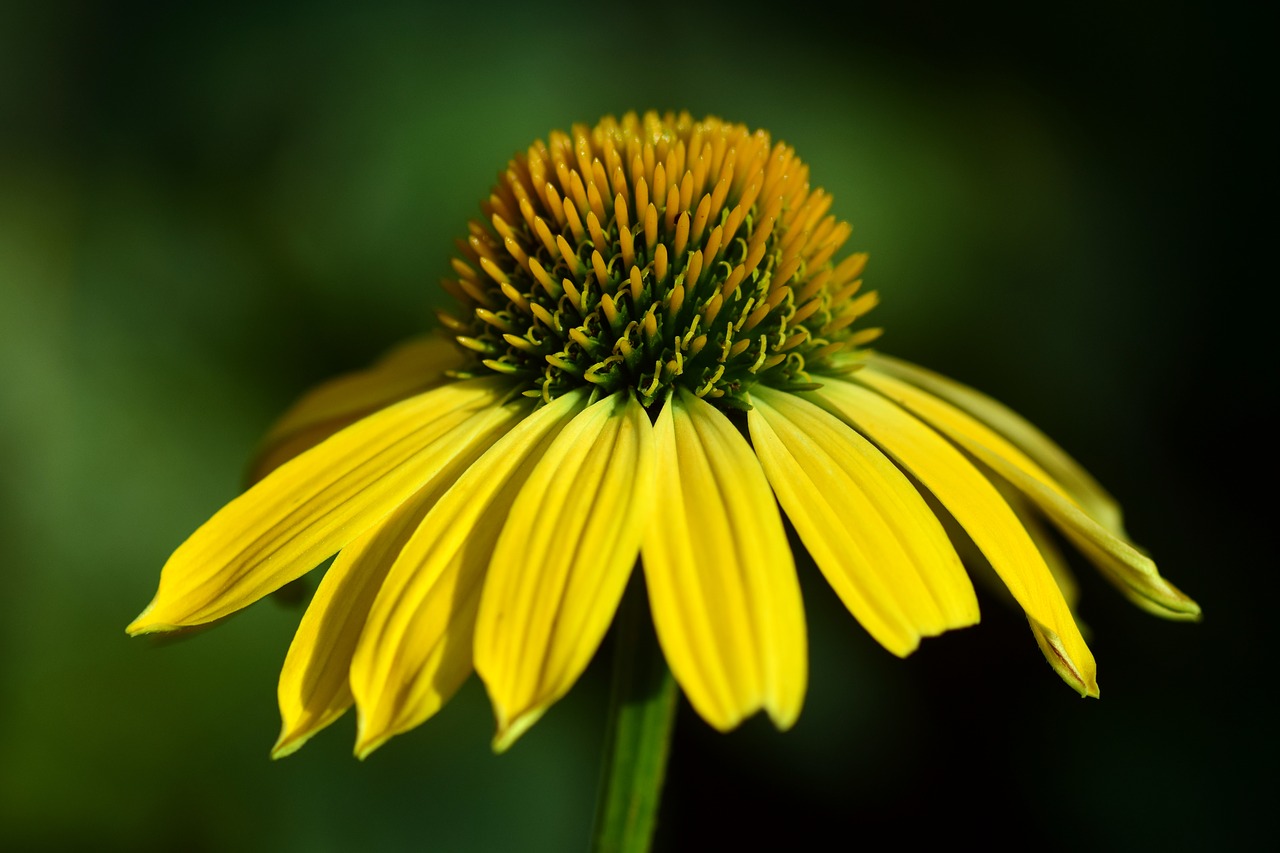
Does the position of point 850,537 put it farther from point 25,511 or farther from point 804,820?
point 25,511

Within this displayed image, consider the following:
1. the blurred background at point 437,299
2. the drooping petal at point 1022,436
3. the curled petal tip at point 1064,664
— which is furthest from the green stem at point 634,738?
the blurred background at point 437,299

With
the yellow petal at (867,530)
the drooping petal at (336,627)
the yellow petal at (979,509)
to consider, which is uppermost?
the drooping petal at (336,627)

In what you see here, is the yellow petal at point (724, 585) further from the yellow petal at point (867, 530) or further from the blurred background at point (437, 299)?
the blurred background at point (437, 299)

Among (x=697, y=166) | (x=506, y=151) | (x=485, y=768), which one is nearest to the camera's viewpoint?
(x=697, y=166)

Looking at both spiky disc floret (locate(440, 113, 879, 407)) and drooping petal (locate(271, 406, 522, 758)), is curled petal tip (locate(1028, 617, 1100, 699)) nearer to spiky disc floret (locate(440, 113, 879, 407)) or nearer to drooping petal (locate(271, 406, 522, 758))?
spiky disc floret (locate(440, 113, 879, 407))

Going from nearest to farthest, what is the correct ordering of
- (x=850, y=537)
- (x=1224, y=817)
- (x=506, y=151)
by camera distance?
(x=850, y=537) < (x=1224, y=817) < (x=506, y=151)

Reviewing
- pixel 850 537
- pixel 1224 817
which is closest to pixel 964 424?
pixel 850 537

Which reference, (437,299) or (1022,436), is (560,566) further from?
(437,299)
